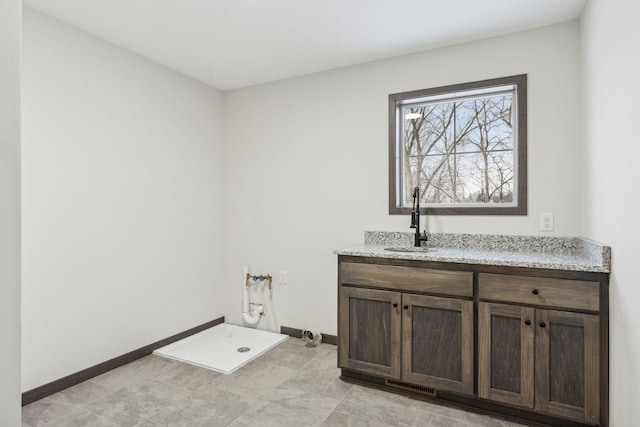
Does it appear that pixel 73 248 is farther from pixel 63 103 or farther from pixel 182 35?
pixel 182 35

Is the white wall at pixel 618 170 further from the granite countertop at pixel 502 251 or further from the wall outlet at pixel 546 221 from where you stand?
the wall outlet at pixel 546 221

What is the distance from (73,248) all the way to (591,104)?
134 inches

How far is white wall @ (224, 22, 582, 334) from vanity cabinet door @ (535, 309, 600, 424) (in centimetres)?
74

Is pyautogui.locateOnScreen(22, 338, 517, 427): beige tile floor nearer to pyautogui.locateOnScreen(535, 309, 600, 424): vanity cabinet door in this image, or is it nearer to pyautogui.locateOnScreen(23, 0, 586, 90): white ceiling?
pyautogui.locateOnScreen(535, 309, 600, 424): vanity cabinet door

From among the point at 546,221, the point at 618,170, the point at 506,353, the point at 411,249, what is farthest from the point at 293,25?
the point at 506,353

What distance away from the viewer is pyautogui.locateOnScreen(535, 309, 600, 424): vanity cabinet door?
6.25 feet

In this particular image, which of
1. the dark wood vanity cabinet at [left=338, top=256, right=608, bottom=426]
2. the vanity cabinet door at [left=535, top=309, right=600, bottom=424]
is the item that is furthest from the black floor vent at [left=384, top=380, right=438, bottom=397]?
the vanity cabinet door at [left=535, top=309, right=600, bottom=424]

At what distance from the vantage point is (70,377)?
8.20 feet

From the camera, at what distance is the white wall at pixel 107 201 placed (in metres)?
2.35

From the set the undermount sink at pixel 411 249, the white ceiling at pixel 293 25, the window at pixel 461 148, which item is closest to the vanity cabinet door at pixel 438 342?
the undermount sink at pixel 411 249

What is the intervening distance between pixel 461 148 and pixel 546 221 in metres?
0.80

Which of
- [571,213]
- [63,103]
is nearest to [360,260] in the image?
[571,213]

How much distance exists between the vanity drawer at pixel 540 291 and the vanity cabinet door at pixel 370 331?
0.55m

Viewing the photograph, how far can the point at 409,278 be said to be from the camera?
2.36 meters
